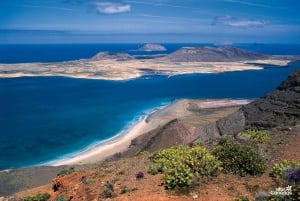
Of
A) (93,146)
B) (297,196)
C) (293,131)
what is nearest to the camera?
(297,196)

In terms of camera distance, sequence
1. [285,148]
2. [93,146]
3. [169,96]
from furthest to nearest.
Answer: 1. [169,96]
2. [93,146]
3. [285,148]

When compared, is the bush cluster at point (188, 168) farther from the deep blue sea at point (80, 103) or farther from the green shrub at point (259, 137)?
the deep blue sea at point (80, 103)

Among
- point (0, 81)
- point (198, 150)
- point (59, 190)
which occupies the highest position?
point (198, 150)

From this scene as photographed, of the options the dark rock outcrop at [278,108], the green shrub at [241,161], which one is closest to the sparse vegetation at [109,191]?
the green shrub at [241,161]

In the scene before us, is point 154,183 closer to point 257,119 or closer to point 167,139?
point 257,119

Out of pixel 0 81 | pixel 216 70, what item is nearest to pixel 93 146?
pixel 0 81

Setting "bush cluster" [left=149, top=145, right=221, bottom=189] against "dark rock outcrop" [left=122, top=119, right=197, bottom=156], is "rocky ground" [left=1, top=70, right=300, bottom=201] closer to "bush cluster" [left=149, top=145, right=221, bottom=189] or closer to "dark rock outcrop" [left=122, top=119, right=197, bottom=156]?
"bush cluster" [left=149, top=145, right=221, bottom=189]

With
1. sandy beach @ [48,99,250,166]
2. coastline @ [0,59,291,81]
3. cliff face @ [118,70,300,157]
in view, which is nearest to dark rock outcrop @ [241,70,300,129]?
cliff face @ [118,70,300,157]

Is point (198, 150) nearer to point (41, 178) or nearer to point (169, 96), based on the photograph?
point (41, 178)
